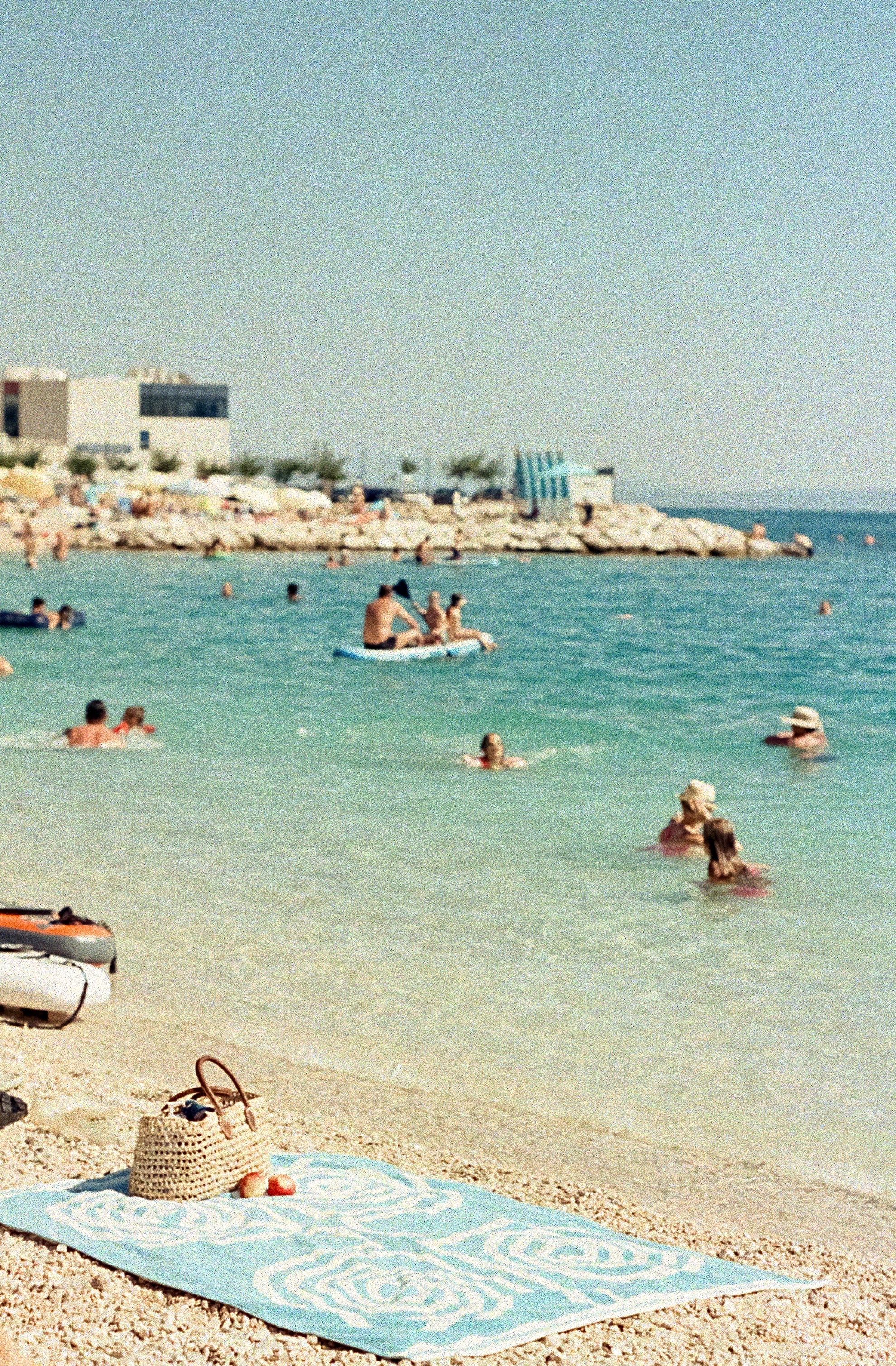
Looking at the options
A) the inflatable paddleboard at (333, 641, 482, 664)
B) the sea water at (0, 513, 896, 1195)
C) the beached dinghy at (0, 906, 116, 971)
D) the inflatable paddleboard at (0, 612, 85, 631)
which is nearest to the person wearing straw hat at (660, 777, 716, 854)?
the sea water at (0, 513, 896, 1195)

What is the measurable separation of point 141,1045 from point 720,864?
13.7 ft

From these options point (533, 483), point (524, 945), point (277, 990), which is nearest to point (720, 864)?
point (524, 945)

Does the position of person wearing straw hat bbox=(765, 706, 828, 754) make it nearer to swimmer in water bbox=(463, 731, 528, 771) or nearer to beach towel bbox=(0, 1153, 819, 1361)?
swimmer in water bbox=(463, 731, 528, 771)

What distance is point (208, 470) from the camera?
72625mm

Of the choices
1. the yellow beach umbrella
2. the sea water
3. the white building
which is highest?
the white building

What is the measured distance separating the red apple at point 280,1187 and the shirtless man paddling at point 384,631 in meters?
17.0

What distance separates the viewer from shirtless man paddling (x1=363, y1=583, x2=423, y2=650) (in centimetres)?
2164

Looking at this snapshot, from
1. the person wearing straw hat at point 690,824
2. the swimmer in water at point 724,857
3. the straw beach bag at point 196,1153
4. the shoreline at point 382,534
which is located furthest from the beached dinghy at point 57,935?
the shoreline at point 382,534

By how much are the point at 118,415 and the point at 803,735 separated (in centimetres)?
7201

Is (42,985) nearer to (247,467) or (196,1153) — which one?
(196,1153)

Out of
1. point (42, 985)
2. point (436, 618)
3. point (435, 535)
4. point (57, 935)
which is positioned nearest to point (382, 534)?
point (435, 535)

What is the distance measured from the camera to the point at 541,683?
2033 centimetres

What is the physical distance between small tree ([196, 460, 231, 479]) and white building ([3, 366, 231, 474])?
14.2 ft

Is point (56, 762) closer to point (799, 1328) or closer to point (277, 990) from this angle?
point (277, 990)
